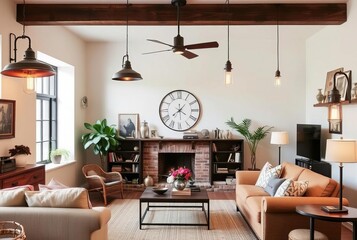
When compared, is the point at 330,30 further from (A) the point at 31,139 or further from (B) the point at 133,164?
(A) the point at 31,139

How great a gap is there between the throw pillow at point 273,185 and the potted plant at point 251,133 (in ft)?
8.12

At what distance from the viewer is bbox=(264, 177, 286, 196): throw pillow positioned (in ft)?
14.3

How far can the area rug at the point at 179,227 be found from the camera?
14.1 feet

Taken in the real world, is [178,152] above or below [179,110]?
below

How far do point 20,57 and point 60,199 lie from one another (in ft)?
9.49

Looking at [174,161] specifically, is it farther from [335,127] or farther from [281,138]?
[335,127]

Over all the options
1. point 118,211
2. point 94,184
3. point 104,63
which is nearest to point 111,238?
point 118,211

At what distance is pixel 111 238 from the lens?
13.9 ft

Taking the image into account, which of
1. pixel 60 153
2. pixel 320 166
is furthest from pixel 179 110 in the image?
pixel 320 166

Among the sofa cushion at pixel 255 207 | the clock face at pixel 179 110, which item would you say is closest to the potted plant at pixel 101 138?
the clock face at pixel 179 110

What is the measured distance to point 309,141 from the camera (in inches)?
250

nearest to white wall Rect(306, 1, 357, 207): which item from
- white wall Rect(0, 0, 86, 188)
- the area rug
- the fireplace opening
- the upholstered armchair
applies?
the area rug

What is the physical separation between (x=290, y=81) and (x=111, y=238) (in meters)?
5.31

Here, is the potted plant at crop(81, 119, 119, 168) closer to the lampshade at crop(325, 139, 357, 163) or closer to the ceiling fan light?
the ceiling fan light
